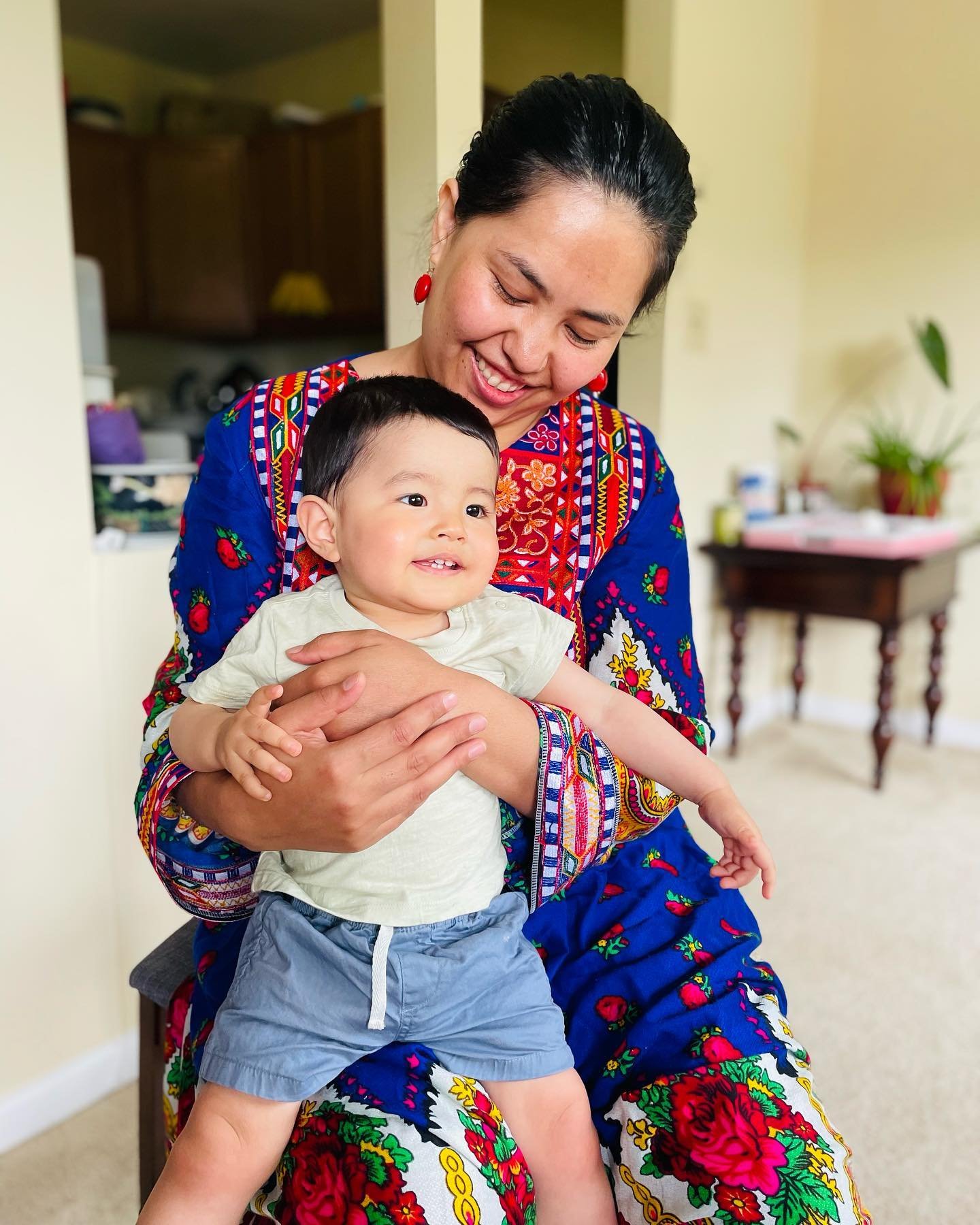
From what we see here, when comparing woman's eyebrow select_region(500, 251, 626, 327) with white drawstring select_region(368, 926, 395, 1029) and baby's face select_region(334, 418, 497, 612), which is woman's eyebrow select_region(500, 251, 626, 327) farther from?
white drawstring select_region(368, 926, 395, 1029)

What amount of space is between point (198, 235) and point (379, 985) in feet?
13.0

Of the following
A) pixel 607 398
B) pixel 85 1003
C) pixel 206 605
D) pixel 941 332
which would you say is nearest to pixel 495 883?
pixel 206 605

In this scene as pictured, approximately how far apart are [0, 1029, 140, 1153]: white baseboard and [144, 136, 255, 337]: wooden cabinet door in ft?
10.4

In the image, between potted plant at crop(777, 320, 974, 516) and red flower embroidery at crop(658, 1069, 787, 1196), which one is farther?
potted plant at crop(777, 320, 974, 516)

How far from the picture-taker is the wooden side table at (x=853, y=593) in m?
2.80

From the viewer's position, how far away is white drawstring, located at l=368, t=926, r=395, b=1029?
0.73 m

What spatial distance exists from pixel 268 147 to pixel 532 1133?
13.1 ft

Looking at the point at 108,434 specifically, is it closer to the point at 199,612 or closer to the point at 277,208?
the point at 199,612

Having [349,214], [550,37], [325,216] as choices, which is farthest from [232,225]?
[550,37]

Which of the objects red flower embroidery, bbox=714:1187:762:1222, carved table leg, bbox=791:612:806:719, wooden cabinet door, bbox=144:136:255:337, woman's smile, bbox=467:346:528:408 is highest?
wooden cabinet door, bbox=144:136:255:337

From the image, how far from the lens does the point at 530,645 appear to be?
0.87 m

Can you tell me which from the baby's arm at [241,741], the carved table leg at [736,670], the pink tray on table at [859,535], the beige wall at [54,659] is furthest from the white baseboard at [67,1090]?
the pink tray on table at [859,535]

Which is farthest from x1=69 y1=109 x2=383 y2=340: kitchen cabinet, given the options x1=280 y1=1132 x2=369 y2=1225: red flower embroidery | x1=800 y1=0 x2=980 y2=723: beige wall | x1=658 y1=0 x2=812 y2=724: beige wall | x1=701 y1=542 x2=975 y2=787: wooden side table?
x1=280 y1=1132 x2=369 y2=1225: red flower embroidery

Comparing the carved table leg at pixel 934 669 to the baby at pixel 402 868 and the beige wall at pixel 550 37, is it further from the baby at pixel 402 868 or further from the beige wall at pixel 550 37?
the baby at pixel 402 868
